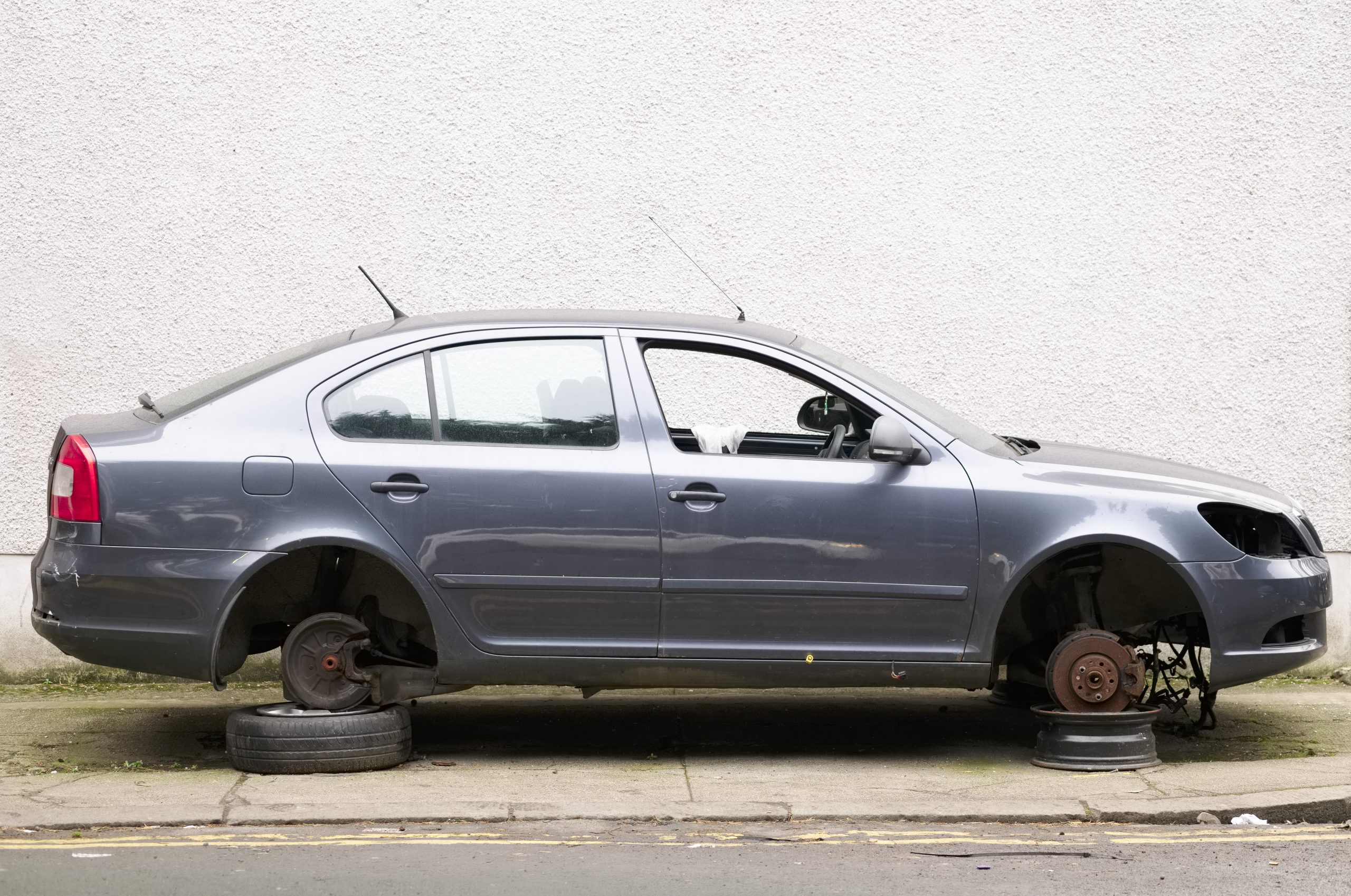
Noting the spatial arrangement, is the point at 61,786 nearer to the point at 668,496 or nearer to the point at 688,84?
the point at 668,496

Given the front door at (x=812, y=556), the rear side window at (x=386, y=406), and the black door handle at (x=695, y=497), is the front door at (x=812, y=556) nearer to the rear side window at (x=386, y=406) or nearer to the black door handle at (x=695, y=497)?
the black door handle at (x=695, y=497)

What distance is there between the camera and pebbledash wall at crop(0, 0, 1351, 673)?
7656 millimetres

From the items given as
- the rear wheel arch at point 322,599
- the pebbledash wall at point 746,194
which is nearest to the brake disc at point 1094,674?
the pebbledash wall at point 746,194

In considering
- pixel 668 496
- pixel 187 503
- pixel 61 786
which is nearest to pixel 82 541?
pixel 187 503

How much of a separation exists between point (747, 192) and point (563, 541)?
2992 mm

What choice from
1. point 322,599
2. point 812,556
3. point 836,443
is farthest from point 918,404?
point 322,599

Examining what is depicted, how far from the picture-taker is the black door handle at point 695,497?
5.54 meters

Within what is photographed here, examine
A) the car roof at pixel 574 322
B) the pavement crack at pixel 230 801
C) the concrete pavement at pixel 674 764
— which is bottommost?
the concrete pavement at pixel 674 764

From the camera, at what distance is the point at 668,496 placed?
5539mm

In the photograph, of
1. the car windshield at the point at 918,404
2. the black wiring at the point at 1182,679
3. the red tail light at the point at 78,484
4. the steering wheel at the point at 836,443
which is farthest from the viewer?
the black wiring at the point at 1182,679

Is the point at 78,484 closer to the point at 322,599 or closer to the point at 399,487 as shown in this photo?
the point at 322,599

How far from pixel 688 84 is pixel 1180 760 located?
4180mm

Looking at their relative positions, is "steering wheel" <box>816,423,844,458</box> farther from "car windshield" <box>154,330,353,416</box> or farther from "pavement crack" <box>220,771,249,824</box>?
"pavement crack" <box>220,771,249,824</box>

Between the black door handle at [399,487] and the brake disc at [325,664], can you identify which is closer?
the black door handle at [399,487]
